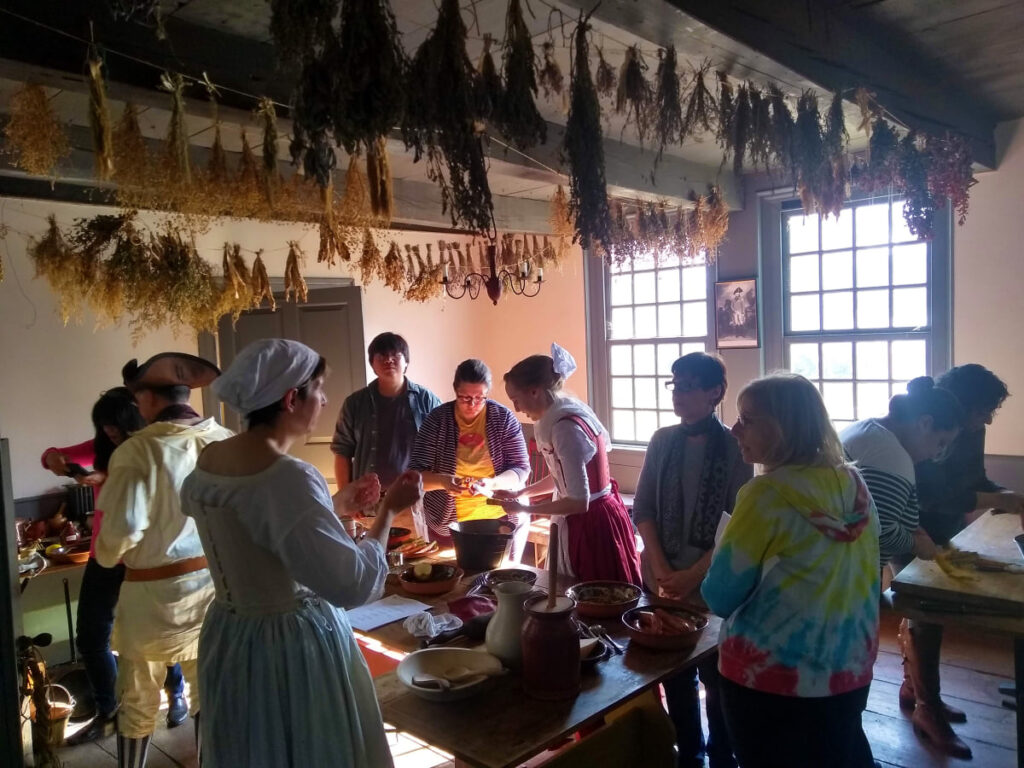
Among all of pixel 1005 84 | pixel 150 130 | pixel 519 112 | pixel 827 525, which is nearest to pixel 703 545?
pixel 827 525

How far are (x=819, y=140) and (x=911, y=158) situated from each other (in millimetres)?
809

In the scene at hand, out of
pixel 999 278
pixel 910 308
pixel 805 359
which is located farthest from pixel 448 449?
pixel 999 278

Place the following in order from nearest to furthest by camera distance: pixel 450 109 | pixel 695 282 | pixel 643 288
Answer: pixel 450 109, pixel 695 282, pixel 643 288

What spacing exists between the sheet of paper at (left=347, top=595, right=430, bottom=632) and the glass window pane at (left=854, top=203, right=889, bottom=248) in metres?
4.34

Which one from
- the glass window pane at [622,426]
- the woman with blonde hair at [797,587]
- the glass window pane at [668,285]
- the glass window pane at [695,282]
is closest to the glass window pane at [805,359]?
the glass window pane at [695,282]

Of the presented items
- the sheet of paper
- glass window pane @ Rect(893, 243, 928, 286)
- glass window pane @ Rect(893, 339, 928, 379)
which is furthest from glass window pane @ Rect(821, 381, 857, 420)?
the sheet of paper

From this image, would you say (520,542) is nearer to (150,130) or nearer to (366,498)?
(366,498)

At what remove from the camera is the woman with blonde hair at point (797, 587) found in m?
1.71

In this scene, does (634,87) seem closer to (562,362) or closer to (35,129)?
(562,362)

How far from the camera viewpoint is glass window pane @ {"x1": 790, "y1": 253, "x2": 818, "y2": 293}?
5430 mm

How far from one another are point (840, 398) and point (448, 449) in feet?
10.9

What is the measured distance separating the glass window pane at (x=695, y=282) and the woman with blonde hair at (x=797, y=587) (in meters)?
4.37

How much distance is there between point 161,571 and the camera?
279 centimetres

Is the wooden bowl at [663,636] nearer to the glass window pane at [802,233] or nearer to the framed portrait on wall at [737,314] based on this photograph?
the framed portrait on wall at [737,314]
